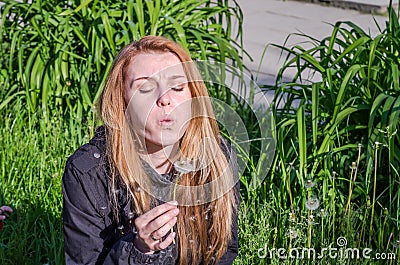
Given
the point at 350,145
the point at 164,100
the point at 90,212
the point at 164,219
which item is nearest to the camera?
the point at 164,219

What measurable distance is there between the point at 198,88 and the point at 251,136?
1.54 m

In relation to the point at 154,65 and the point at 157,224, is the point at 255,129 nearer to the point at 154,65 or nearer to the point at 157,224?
the point at 154,65

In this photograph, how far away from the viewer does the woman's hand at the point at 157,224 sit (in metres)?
2.21

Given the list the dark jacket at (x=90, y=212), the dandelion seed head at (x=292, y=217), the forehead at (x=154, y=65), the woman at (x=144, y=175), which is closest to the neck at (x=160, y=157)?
the woman at (x=144, y=175)

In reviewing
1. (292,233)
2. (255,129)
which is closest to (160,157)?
(292,233)

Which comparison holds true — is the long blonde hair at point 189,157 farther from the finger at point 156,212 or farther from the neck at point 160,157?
the finger at point 156,212

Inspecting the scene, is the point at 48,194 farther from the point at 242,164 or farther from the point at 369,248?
the point at 369,248

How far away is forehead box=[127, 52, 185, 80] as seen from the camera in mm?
2408

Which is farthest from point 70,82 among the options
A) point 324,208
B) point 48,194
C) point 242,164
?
point 324,208

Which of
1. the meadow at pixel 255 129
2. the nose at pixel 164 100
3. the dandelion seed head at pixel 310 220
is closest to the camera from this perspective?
the nose at pixel 164 100

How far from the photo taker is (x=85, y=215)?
8.31 ft

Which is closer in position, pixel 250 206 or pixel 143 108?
pixel 143 108

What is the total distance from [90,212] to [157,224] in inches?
15.8

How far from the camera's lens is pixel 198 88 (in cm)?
246
